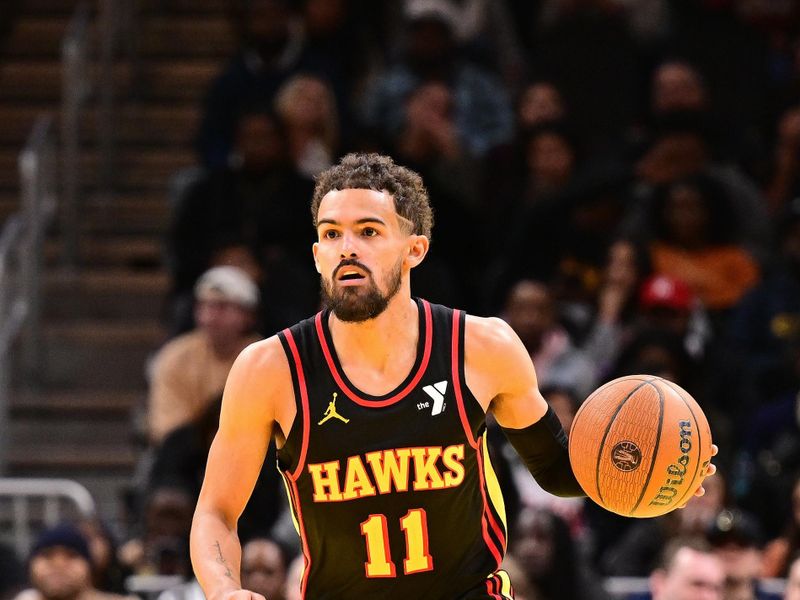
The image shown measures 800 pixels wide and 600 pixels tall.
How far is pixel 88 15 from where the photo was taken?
1399cm

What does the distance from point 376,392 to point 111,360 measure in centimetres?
721

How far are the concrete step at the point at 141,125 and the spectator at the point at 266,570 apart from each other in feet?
17.1

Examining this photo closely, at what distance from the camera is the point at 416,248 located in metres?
5.39

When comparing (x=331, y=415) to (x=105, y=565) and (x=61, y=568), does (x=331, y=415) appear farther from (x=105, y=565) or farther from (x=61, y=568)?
(x=105, y=565)

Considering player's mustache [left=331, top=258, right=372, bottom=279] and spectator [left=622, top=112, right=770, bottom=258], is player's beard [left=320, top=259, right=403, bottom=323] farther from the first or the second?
spectator [left=622, top=112, right=770, bottom=258]

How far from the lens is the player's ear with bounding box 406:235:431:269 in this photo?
211 inches

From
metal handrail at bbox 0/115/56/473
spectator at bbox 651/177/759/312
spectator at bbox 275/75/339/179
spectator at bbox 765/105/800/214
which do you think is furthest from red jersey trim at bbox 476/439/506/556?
metal handrail at bbox 0/115/56/473

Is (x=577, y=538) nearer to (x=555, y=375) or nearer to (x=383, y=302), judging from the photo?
(x=555, y=375)

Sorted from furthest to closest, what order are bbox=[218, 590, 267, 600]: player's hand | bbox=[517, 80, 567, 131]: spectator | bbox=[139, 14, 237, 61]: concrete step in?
bbox=[139, 14, 237, 61]: concrete step, bbox=[517, 80, 567, 131]: spectator, bbox=[218, 590, 267, 600]: player's hand

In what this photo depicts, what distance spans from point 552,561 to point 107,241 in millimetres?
5281

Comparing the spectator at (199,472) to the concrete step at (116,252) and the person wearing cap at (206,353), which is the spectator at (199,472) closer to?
the person wearing cap at (206,353)

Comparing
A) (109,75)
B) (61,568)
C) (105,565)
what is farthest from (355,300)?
(109,75)

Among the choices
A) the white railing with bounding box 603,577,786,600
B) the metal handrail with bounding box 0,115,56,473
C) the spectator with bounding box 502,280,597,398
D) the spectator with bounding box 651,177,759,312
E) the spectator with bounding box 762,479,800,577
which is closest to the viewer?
the white railing with bounding box 603,577,786,600

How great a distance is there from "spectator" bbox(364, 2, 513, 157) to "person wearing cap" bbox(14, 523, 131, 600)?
4.38 meters
